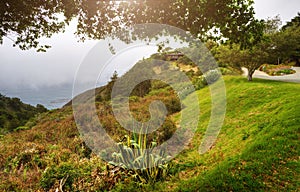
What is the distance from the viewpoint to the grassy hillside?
444 cm

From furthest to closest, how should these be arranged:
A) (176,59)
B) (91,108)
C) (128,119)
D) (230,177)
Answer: (176,59) < (91,108) < (128,119) < (230,177)

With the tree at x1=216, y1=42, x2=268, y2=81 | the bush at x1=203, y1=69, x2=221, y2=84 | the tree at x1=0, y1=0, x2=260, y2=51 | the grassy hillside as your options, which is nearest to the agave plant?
the grassy hillside

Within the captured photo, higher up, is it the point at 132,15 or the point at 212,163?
the point at 132,15

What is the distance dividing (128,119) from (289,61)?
1211 inches

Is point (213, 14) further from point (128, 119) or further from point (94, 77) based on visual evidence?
point (128, 119)

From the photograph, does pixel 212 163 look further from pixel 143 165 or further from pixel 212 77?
pixel 212 77

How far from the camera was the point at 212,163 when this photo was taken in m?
5.48

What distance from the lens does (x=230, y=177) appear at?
4500 millimetres

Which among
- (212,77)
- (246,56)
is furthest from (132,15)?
(212,77)

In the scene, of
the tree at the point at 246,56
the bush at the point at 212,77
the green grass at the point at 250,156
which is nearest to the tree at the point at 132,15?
the green grass at the point at 250,156

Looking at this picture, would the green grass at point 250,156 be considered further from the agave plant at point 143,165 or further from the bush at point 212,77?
A: the bush at point 212,77

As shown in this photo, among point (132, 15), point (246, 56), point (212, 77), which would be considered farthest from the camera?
A: point (212, 77)

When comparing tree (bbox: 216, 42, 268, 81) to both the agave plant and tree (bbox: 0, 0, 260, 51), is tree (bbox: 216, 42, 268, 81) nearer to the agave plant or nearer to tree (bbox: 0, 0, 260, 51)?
tree (bbox: 0, 0, 260, 51)

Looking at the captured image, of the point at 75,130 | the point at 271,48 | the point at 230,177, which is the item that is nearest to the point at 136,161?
the point at 230,177
